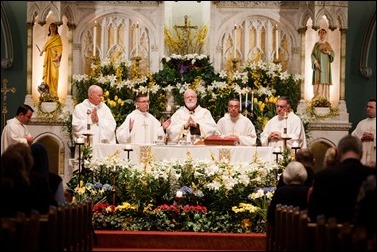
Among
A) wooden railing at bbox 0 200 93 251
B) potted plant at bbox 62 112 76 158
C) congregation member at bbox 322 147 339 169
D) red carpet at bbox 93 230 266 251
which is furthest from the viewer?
potted plant at bbox 62 112 76 158

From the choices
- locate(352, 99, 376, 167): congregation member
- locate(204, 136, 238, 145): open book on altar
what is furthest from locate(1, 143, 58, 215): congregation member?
locate(352, 99, 376, 167): congregation member

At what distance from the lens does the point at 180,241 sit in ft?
37.6

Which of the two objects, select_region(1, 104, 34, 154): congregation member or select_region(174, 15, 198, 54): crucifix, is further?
select_region(174, 15, 198, 54): crucifix

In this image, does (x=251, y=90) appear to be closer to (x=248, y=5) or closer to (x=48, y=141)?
(x=248, y=5)

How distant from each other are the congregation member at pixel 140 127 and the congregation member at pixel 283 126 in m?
1.68

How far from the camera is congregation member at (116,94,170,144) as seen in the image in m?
15.2

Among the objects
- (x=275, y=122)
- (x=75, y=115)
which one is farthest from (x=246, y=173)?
(x=75, y=115)

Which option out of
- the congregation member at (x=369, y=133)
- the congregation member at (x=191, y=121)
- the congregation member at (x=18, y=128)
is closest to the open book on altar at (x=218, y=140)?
the congregation member at (x=191, y=121)

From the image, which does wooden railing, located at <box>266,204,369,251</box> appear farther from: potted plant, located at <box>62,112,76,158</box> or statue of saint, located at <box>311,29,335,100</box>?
statue of saint, located at <box>311,29,335,100</box>

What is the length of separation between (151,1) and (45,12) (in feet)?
6.90

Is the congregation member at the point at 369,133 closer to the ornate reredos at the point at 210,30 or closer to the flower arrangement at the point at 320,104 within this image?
the flower arrangement at the point at 320,104

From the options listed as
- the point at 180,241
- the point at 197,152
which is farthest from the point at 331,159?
the point at 197,152

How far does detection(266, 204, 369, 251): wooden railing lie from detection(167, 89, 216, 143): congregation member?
5.46 metres

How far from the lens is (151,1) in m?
17.5
